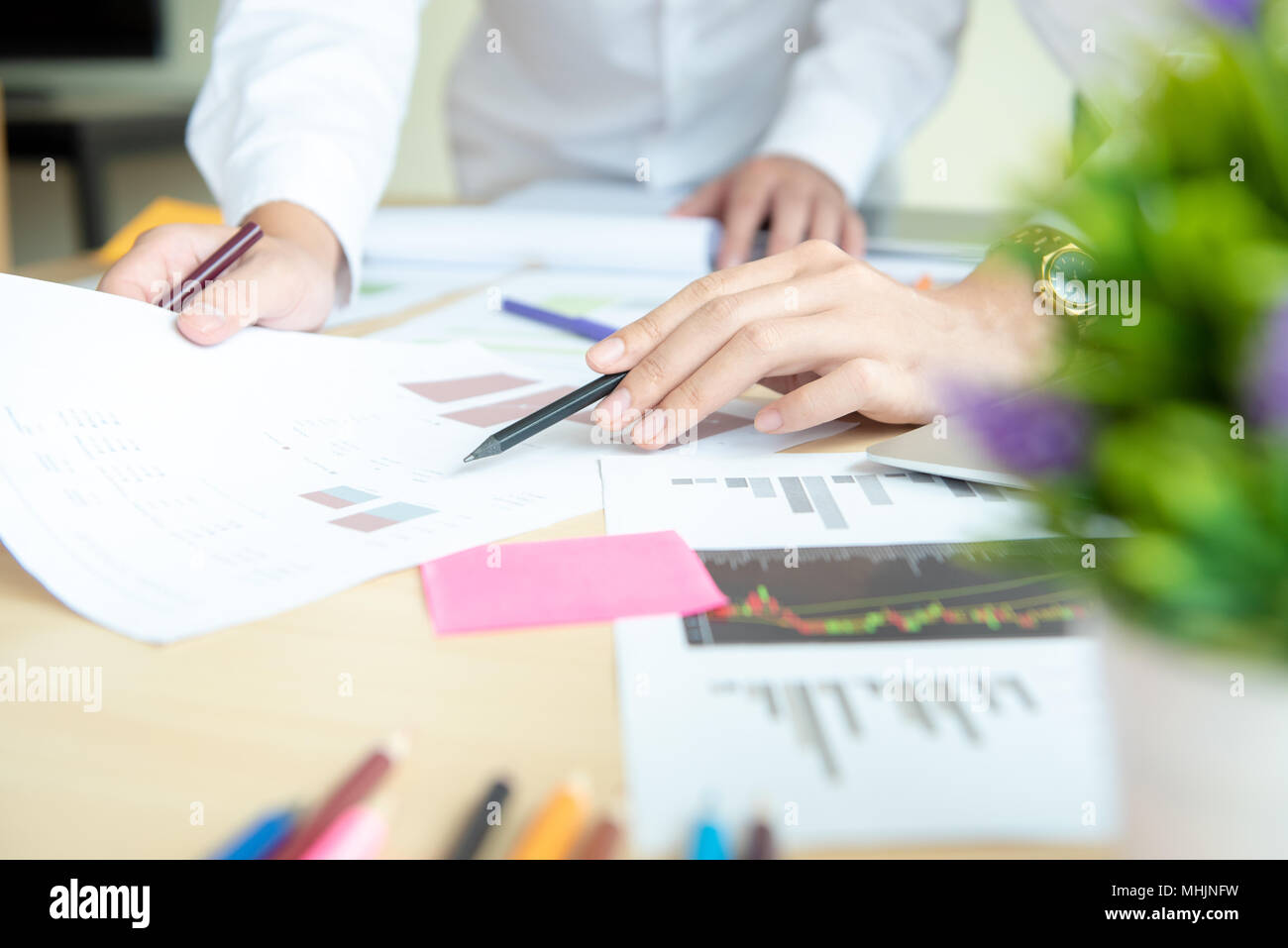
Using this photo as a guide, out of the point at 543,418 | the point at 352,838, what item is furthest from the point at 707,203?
the point at 352,838

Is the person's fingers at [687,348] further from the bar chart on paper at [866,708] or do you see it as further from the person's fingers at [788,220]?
the person's fingers at [788,220]

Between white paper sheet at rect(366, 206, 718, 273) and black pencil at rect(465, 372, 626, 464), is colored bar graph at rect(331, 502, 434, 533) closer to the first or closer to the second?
black pencil at rect(465, 372, 626, 464)

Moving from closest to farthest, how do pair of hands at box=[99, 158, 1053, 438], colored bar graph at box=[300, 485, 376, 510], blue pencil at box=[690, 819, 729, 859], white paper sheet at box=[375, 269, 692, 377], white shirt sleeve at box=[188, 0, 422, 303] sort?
blue pencil at box=[690, 819, 729, 859]
colored bar graph at box=[300, 485, 376, 510]
pair of hands at box=[99, 158, 1053, 438]
white paper sheet at box=[375, 269, 692, 377]
white shirt sleeve at box=[188, 0, 422, 303]

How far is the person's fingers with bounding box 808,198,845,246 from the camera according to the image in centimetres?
114

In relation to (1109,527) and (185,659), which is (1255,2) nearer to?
(1109,527)

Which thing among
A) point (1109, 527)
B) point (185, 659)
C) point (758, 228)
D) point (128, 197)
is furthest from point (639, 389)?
point (128, 197)

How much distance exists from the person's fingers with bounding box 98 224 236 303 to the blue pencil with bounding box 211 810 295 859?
544 mm

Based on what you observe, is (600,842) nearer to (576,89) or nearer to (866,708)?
(866,708)

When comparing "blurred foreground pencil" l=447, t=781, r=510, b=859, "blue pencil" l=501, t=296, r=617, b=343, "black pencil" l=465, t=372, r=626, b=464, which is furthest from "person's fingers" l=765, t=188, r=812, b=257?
"blurred foreground pencil" l=447, t=781, r=510, b=859

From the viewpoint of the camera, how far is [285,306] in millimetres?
816

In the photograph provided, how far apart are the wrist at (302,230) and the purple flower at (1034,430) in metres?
0.76

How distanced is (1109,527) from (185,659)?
335 millimetres

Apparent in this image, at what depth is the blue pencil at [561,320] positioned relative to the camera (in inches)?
35.5

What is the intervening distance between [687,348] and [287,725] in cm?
37
